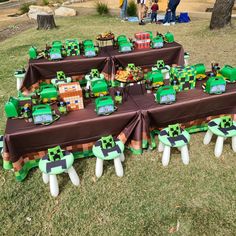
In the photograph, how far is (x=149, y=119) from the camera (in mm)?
3652

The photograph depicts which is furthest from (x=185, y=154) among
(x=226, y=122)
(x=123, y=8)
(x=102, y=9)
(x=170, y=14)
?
(x=102, y=9)

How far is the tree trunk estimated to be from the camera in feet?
29.8

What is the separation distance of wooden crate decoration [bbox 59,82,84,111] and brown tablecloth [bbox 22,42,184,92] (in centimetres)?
225

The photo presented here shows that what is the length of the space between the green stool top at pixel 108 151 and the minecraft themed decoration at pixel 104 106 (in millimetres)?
452

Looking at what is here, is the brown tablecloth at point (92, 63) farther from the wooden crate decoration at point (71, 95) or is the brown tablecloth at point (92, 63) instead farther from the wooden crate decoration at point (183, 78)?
the wooden crate decoration at point (71, 95)

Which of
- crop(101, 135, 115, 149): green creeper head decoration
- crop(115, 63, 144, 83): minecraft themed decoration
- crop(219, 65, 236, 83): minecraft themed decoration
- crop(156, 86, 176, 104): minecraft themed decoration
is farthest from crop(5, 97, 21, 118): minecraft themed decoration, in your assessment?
crop(219, 65, 236, 83): minecraft themed decoration

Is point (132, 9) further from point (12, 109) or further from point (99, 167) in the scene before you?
point (99, 167)

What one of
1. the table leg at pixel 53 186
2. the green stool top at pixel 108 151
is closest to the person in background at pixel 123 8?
the green stool top at pixel 108 151

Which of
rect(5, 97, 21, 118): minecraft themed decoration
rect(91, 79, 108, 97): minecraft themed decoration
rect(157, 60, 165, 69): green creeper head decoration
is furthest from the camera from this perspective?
rect(157, 60, 165, 69): green creeper head decoration

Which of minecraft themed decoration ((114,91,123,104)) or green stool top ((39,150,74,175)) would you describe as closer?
green stool top ((39,150,74,175))

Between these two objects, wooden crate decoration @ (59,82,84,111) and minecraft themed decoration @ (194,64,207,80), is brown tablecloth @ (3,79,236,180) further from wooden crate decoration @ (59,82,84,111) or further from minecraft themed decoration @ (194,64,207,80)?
minecraft themed decoration @ (194,64,207,80)

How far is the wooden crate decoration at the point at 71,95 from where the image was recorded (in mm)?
3430

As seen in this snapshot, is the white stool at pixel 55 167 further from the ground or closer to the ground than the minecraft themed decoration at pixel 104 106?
closer to the ground

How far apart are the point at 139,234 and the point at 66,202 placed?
1067 mm
